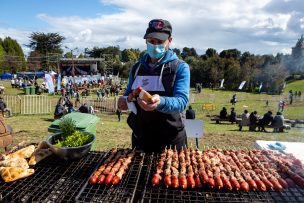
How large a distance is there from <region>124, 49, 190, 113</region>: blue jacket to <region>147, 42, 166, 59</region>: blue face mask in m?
0.10

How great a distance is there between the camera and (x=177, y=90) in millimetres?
3650

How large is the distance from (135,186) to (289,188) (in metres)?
1.83

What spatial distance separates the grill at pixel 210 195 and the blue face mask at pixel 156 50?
1.64 metres

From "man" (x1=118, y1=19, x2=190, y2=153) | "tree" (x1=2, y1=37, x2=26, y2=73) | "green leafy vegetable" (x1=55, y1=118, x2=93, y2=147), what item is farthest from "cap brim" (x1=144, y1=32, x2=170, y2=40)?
"tree" (x1=2, y1=37, x2=26, y2=73)

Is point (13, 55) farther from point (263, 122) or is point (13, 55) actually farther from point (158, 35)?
point (158, 35)

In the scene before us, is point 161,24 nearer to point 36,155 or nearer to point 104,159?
point 104,159

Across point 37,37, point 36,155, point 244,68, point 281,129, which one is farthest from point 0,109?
point 37,37

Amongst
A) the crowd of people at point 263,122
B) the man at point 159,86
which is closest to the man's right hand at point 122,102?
the man at point 159,86

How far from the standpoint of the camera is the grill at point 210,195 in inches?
118

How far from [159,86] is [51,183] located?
1813 mm

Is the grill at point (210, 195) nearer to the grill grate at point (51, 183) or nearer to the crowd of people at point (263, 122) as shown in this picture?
the grill grate at point (51, 183)

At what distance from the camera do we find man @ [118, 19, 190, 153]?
377 centimetres

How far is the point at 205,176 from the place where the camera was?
3.40 metres

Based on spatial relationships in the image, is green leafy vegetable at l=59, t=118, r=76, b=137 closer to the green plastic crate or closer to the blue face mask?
the blue face mask
